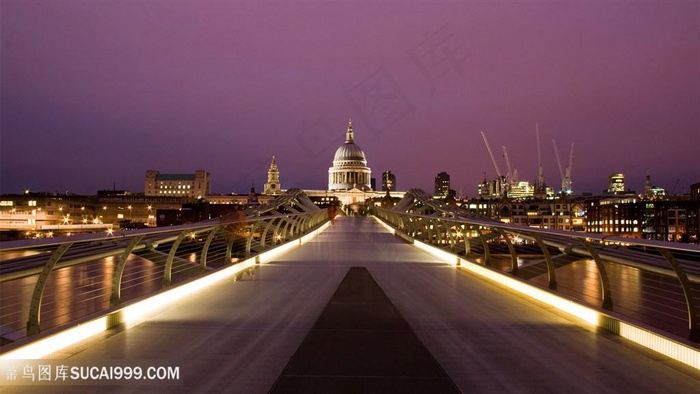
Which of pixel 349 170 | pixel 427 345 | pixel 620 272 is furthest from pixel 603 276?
pixel 349 170

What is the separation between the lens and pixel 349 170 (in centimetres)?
18000

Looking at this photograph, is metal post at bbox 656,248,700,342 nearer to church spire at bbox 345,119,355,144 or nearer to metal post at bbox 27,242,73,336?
metal post at bbox 27,242,73,336

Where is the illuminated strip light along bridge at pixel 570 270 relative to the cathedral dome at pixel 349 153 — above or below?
below

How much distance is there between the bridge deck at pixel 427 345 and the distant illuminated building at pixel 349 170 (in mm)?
168541

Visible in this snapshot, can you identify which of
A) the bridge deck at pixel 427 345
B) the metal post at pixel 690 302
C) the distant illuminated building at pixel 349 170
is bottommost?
the bridge deck at pixel 427 345

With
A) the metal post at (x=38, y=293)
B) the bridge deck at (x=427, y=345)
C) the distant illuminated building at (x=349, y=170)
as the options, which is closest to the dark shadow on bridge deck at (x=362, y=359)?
the bridge deck at (x=427, y=345)

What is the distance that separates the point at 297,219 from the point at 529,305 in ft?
53.3

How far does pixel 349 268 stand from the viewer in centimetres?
1199

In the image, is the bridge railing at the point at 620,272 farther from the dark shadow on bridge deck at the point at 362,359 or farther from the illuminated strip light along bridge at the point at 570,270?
the dark shadow on bridge deck at the point at 362,359

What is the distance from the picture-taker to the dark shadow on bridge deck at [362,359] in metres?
4.11

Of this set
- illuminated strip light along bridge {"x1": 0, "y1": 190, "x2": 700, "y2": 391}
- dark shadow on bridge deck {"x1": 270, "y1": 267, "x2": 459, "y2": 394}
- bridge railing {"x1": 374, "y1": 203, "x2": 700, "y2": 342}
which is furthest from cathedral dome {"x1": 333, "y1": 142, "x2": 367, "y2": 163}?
dark shadow on bridge deck {"x1": 270, "y1": 267, "x2": 459, "y2": 394}

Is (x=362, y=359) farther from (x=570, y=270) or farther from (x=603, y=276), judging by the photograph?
(x=570, y=270)

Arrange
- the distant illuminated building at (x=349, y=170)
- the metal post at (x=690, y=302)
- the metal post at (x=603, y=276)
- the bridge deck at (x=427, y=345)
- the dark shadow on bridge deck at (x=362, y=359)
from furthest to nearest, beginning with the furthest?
the distant illuminated building at (x=349, y=170)
the metal post at (x=603, y=276)
the metal post at (x=690, y=302)
the bridge deck at (x=427, y=345)
the dark shadow on bridge deck at (x=362, y=359)

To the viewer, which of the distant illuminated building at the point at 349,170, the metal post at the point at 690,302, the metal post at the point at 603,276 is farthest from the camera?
the distant illuminated building at the point at 349,170
